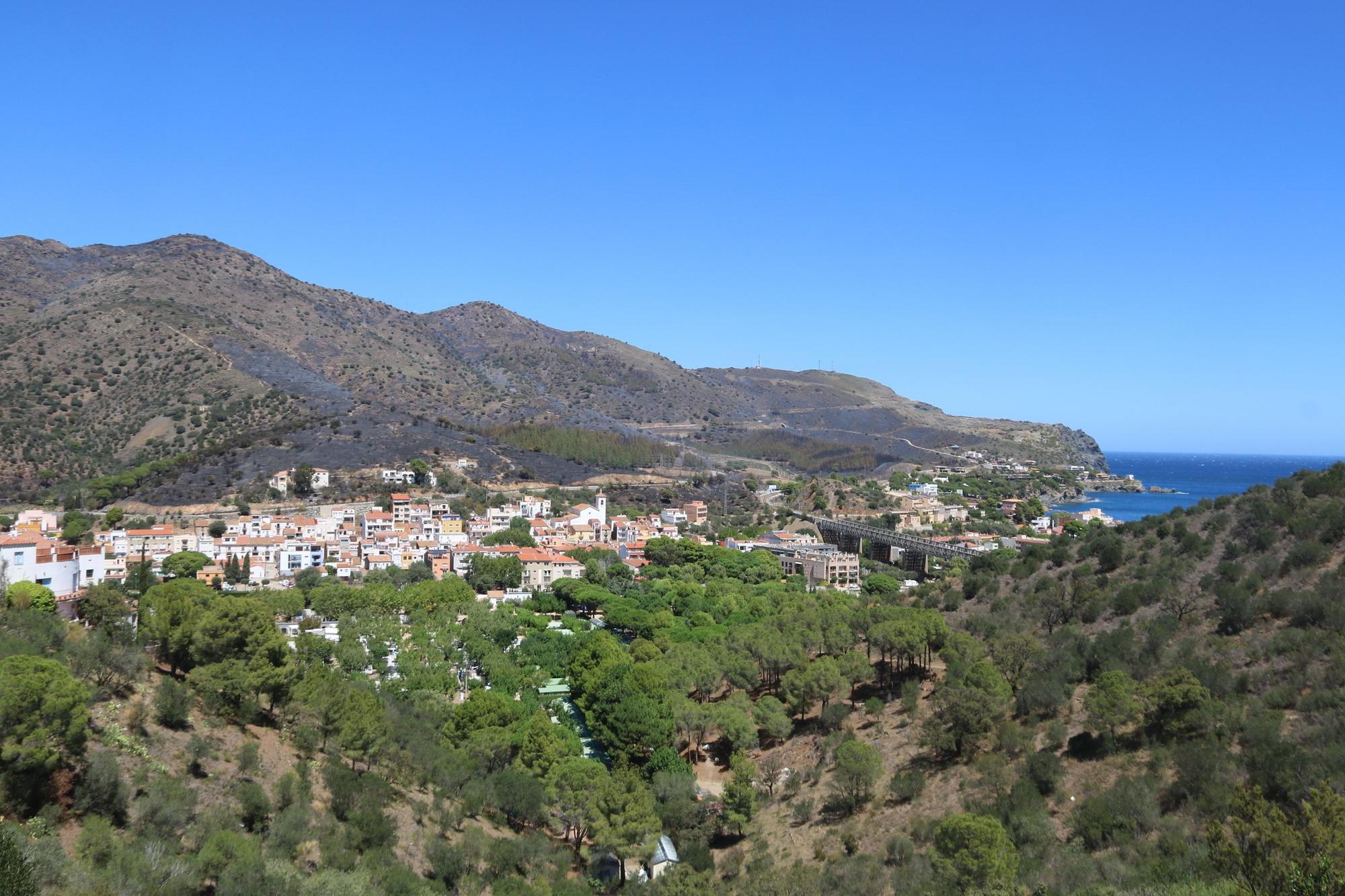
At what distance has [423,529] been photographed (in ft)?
195

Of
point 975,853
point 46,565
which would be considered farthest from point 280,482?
point 975,853

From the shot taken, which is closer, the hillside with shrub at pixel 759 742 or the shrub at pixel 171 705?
the hillside with shrub at pixel 759 742

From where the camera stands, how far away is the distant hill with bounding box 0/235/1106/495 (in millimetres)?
75875

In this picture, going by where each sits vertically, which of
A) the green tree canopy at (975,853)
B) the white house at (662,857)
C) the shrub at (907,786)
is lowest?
the white house at (662,857)

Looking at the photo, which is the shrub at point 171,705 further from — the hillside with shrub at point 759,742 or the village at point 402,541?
the village at point 402,541

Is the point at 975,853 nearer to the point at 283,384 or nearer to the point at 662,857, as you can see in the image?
the point at 662,857

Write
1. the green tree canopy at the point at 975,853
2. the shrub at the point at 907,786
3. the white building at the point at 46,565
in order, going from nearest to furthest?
the green tree canopy at the point at 975,853, the shrub at the point at 907,786, the white building at the point at 46,565

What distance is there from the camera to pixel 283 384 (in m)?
89.9

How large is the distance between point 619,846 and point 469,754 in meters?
5.61

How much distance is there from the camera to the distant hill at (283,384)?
75.9 m

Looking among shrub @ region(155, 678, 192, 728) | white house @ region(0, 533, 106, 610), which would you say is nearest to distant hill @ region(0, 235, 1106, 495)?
white house @ region(0, 533, 106, 610)

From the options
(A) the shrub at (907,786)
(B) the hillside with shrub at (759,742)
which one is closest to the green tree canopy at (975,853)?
(B) the hillside with shrub at (759,742)

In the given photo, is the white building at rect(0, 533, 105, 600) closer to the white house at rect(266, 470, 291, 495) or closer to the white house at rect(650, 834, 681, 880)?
the white house at rect(650, 834, 681, 880)

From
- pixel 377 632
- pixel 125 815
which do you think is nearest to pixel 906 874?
pixel 125 815
